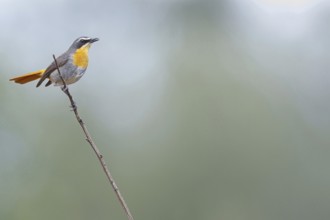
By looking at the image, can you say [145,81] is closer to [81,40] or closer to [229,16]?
[229,16]

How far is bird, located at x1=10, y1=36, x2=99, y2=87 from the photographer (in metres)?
5.71

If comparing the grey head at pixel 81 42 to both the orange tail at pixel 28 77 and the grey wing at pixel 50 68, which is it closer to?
the grey wing at pixel 50 68

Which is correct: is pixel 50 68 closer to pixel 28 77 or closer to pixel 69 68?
pixel 69 68

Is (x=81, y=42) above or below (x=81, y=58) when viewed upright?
above

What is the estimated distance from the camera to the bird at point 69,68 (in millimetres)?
5715

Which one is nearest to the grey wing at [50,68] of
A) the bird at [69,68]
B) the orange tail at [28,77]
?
the bird at [69,68]

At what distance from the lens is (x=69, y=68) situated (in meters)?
5.73

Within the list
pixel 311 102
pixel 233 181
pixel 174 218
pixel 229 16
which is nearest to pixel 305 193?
pixel 233 181

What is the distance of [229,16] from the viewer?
34.8 m

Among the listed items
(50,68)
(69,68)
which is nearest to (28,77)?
(50,68)

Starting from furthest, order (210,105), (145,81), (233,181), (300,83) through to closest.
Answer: (300,83) < (145,81) < (210,105) < (233,181)

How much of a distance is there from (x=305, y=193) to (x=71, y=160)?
567 centimetres

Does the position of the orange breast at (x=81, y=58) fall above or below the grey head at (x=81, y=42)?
below

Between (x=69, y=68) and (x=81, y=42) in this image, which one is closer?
(x=69, y=68)
